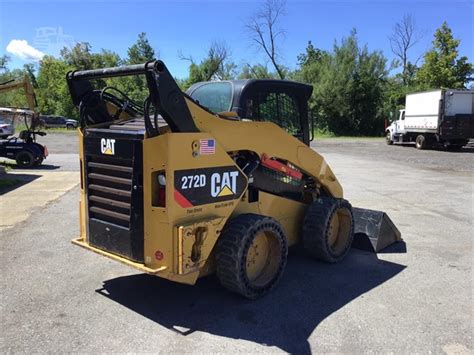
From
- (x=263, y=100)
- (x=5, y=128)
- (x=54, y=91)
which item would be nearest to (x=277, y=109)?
(x=263, y=100)

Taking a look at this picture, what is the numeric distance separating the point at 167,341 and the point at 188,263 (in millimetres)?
649

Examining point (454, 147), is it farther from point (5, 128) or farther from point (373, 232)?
point (5, 128)

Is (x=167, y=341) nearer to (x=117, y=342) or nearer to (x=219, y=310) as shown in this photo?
(x=117, y=342)

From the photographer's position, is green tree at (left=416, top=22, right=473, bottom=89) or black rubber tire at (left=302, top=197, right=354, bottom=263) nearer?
black rubber tire at (left=302, top=197, right=354, bottom=263)

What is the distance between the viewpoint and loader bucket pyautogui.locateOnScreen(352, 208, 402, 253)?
614cm

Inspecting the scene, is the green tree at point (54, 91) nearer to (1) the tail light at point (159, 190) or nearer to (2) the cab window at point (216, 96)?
(2) the cab window at point (216, 96)

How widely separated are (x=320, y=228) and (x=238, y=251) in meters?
1.59

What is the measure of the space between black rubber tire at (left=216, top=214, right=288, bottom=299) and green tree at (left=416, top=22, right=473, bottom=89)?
4190 centimetres

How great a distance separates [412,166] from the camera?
17547 millimetres

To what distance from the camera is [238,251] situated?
13.3ft

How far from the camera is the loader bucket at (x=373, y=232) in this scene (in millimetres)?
6141

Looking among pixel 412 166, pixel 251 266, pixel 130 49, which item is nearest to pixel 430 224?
pixel 251 266

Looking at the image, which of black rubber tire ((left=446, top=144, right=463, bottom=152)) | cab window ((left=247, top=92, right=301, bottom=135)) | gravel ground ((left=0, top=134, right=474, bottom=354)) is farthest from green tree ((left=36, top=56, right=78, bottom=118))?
cab window ((left=247, top=92, right=301, bottom=135))

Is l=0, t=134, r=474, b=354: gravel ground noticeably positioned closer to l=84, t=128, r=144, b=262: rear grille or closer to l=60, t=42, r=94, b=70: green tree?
l=84, t=128, r=144, b=262: rear grille
